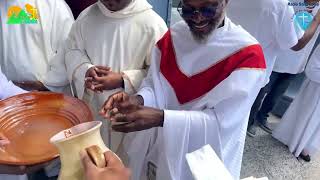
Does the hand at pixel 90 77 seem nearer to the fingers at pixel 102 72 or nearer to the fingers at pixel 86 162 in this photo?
the fingers at pixel 102 72

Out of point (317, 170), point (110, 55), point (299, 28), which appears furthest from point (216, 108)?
point (317, 170)

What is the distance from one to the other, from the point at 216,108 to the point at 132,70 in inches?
15.5

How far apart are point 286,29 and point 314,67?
1.10ft

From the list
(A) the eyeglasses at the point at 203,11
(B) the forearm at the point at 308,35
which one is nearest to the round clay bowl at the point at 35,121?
(A) the eyeglasses at the point at 203,11

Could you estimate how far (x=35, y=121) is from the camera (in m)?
1.06

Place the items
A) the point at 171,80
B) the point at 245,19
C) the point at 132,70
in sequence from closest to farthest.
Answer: the point at 171,80
the point at 132,70
the point at 245,19

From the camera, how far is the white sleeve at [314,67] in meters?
1.95

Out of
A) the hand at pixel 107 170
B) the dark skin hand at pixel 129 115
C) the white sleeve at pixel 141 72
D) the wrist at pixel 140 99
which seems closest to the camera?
the hand at pixel 107 170

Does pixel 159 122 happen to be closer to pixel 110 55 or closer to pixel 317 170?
pixel 110 55

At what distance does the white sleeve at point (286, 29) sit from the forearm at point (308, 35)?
0.08m

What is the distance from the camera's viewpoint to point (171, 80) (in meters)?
1.16

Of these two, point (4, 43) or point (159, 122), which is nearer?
point (159, 122)

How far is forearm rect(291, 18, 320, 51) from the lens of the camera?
6.47 feet

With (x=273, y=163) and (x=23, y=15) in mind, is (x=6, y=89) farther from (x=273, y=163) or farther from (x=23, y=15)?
(x=273, y=163)
